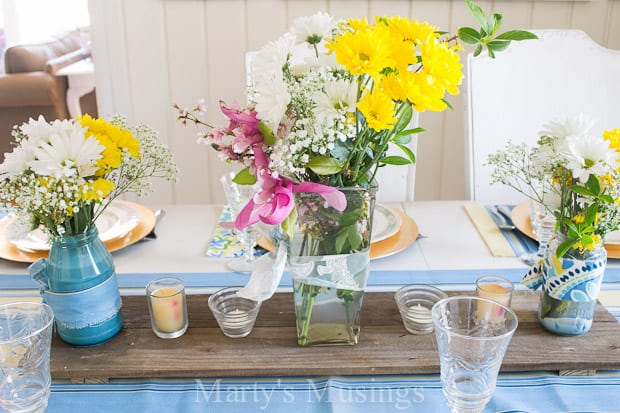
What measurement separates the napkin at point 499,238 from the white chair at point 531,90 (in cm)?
32

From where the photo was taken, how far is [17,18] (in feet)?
15.9

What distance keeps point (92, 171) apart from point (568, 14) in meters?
2.03

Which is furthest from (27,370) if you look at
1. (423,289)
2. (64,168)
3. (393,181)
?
(393,181)

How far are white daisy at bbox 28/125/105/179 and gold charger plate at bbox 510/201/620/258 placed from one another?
0.84m

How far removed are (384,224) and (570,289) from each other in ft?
1.51

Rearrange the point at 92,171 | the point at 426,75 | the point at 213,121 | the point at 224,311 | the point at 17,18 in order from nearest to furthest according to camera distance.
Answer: the point at 426,75, the point at 92,171, the point at 224,311, the point at 213,121, the point at 17,18

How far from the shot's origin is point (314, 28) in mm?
786

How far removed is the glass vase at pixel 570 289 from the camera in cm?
86

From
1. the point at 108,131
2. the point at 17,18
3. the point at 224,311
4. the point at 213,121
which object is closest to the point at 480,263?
the point at 224,311

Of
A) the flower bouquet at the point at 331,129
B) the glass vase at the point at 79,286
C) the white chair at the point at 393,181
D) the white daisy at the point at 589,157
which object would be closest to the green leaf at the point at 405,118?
the flower bouquet at the point at 331,129

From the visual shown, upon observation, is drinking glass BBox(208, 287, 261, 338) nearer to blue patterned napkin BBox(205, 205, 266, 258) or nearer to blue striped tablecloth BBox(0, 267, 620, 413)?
blue striped tablecloth BBox(0, 267, 620, 413)

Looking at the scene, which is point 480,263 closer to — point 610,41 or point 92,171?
point 92,171

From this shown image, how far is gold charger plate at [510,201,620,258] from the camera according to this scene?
3.79ft

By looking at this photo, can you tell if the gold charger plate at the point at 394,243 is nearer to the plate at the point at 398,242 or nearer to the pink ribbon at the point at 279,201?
the plate at the point at 398,242
